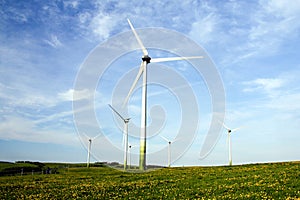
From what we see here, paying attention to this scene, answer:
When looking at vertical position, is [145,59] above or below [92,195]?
above

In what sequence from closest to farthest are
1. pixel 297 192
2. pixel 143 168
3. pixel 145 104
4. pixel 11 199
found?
pixel 297 192 < pixel 11 199 < pixel 143 168 < pixel 145 104

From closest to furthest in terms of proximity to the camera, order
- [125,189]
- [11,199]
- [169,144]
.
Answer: [11,199]
[125,189]
[169,144]

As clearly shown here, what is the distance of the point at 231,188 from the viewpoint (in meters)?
20.3

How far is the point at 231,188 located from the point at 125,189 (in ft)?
25.1

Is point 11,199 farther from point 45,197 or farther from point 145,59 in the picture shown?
point 145,59

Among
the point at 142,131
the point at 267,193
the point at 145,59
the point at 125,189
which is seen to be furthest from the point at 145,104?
the point at 267,193

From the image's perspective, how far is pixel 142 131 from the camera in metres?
45.9

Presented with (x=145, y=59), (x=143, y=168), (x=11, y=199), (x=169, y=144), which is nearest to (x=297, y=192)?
(x=11, y=199)

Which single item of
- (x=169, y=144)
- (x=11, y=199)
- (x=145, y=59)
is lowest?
(x=11, y=199)

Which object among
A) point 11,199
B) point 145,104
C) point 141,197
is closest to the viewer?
point 141,197

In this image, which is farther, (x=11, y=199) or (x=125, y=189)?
(x=125, y=189)

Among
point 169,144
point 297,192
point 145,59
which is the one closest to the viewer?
point 297,192

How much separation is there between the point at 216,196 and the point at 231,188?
9.78 ft

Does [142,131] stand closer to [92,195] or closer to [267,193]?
[92,195]
